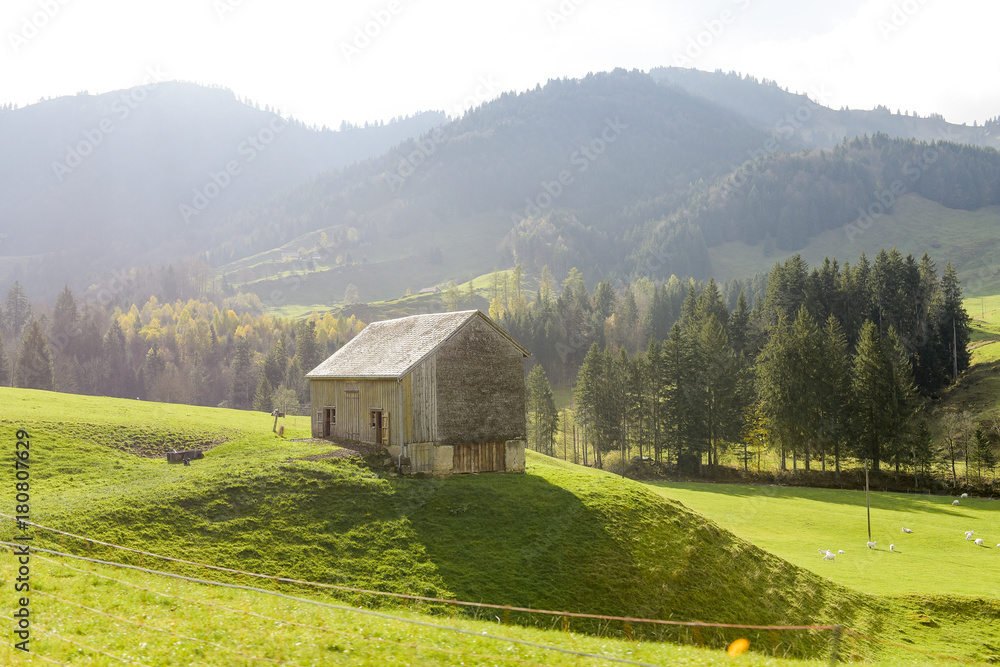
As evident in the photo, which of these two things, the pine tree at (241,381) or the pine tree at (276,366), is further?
the pine tree at (241,381)

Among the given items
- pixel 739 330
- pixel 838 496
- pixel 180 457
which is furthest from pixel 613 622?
pixel 739 330

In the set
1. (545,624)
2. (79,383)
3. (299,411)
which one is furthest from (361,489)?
(79,383)

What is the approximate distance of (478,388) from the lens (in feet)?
126

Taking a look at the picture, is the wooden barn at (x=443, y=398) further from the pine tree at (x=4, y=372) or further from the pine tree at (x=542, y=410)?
the pine tree at (x=4, y=372)

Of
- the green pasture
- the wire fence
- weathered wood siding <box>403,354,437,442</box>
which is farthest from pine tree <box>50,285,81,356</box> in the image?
the wire fence

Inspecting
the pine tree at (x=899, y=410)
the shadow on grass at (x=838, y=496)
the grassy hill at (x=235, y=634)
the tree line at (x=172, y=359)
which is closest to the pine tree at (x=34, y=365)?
the tree line at (x=172, y=359)

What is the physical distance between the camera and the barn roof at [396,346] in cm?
3800

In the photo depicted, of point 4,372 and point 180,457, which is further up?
point 4,372

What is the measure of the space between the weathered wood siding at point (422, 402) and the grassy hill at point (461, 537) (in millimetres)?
3250

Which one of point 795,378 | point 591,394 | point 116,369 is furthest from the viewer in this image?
point 116,369

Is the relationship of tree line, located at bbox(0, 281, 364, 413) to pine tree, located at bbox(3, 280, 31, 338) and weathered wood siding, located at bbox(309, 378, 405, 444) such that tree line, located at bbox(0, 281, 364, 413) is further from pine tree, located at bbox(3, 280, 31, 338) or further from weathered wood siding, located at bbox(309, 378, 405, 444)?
weathered wood siding, located at bbox(309, 378, 405, 444)

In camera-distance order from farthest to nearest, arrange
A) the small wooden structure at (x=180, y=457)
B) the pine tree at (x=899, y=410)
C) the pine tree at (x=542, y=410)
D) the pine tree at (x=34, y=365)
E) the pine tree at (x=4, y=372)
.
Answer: the pine tree at (x=4, y=372), the pine tree at (x=34, y=365), the pine tree at (x=542, y=410), the pine tree at (x=899, y=410), the small wooden structure at (x=180, y=457)

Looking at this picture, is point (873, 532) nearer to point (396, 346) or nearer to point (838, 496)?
point (838, 496)

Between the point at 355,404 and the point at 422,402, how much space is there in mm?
7021
